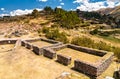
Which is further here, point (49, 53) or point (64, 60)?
point (49, 53)

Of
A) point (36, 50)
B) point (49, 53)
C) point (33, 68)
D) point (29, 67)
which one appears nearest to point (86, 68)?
point (33, 68)

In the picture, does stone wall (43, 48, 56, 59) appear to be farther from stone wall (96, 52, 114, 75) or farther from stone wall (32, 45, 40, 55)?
stone wall (96, 52, 114, 75)

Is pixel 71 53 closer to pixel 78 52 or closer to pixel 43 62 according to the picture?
pixel 78 52

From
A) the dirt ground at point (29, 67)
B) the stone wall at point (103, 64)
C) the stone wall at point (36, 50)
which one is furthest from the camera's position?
the stone wall at point (36, 50)

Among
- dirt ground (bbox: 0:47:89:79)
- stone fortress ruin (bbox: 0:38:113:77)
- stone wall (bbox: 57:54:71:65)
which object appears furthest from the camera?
stone wall (bbox: 57:54:71:65)

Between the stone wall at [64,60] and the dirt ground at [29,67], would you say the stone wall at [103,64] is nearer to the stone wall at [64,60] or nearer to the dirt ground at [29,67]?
the dirt ground at [29,67]

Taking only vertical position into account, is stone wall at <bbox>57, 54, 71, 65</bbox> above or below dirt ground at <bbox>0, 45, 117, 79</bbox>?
above

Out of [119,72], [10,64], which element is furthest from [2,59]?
[119,72]

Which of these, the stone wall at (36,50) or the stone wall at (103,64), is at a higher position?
the stone wall at (36,50)

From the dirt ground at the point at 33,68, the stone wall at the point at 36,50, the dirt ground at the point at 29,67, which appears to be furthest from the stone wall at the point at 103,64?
the stone wall at the point at 36,50

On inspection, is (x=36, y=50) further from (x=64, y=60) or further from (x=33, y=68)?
(x=64, y=60)

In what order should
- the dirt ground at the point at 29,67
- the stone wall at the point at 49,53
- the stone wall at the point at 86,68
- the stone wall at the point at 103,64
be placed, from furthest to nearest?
the stone wall at the point at 49,53 → the dirt ground at the point at 29,67 → the stone wall at the point at 103,64 → the stone wall at the point at 86,68

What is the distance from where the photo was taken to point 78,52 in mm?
18484

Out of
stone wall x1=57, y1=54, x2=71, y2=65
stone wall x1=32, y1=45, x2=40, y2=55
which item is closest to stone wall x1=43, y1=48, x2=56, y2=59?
stone wall x1=32, y1=45, x2=40, y2=55
